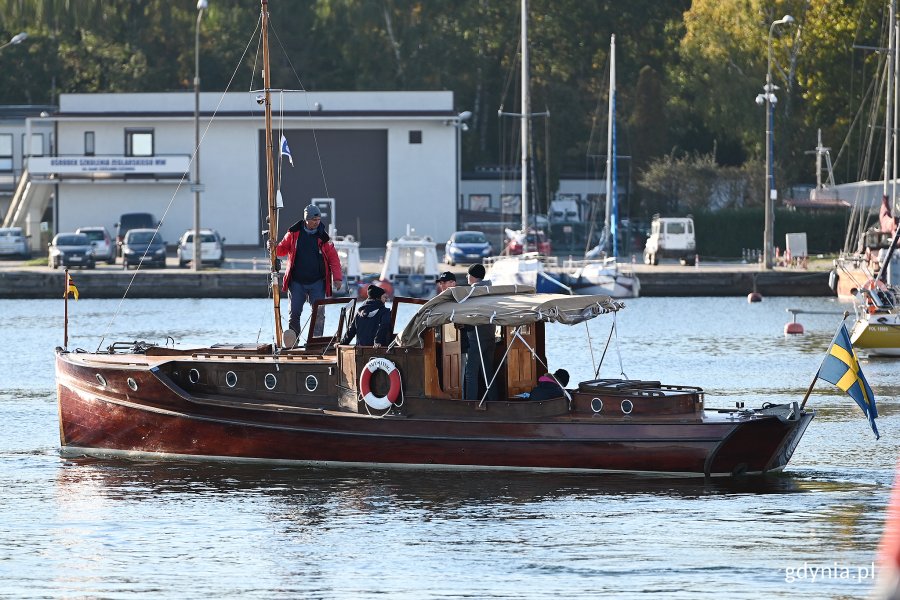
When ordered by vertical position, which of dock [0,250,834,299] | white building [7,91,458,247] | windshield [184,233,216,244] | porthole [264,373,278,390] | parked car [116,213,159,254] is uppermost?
white building [7,91,458,247]

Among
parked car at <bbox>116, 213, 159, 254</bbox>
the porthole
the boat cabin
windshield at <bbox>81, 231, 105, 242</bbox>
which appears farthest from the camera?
parked car at <bbox>116, 213, 159, 254</bbox>

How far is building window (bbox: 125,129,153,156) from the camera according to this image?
7279 cm

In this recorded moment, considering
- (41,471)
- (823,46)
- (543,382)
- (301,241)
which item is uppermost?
(823,46)

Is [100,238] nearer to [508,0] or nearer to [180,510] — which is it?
[508,0]

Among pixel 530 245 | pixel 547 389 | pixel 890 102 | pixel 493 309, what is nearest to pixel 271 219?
pixel 493 309

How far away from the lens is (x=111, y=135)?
72.9 m

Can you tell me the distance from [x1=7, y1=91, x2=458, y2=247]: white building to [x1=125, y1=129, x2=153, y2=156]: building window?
43 millimetres

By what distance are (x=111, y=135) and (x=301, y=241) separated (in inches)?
2099

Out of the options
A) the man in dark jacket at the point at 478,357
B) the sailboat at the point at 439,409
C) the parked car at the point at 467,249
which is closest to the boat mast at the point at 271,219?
the sailboat at the point at 439,409

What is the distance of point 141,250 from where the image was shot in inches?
2454

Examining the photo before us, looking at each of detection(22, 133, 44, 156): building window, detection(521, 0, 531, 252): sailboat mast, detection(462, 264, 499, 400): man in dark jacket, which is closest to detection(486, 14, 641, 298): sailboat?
detection(521, 0, 531, 252): sailboat mast

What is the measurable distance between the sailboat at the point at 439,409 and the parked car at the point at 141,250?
135 feet

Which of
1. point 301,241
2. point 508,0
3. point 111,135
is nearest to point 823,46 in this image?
point 508,0

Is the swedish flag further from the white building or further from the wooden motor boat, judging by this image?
the white building
